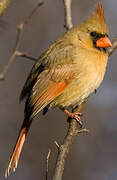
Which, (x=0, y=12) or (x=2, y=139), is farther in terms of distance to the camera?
(x=2, y=139)

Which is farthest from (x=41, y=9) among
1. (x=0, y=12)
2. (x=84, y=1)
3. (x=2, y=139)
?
(x=0, y=12)

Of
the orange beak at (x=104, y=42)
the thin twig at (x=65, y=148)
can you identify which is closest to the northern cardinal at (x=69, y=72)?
the orange beak at (x=104, y=42)

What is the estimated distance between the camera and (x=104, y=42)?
220 inches

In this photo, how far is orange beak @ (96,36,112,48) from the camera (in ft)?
18.2

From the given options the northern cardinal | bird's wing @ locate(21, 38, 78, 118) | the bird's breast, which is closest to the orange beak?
the northern cardinal

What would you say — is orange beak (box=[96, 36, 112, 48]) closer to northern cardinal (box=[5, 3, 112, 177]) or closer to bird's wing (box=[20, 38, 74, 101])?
northern cardinal (box=[5, 3, 112, 177])

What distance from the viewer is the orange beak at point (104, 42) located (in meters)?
5.54

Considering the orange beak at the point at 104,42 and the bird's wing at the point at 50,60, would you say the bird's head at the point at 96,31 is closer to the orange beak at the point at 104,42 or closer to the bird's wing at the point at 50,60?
the orange beak at the point at 104,42

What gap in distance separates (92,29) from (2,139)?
8.25ft

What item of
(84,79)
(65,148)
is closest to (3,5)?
(65,148)

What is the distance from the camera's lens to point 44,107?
568 cm

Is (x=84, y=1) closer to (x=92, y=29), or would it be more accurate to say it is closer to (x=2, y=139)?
(x=2, y=139)

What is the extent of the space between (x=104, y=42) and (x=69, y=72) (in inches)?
16.9

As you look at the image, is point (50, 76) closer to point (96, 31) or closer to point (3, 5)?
point (96, 31)
